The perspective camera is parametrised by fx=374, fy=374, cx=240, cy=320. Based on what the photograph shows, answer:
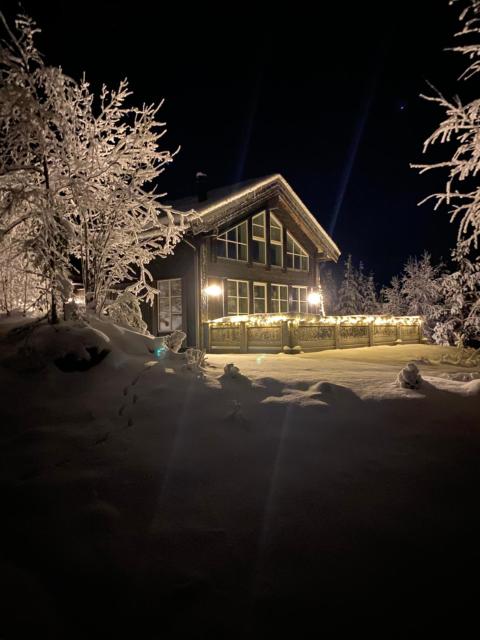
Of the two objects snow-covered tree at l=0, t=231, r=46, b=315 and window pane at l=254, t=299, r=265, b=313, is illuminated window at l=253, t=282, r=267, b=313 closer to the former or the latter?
window pane at l=254, t=299, r=265, b=313

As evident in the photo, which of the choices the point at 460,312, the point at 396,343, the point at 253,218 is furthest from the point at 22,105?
the point at 460,312

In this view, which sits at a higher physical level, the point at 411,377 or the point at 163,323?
the point at 163,323

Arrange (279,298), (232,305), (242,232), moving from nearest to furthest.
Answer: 1. (232,305)
2. (242,232)
3. (279,298)

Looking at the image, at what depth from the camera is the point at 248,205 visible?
62.1ft

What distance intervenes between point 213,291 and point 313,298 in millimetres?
8375

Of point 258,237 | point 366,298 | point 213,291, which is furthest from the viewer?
point 366,298

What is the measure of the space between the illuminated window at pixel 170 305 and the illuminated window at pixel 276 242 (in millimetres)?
6406

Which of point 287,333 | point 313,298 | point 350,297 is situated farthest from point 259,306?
point 350,297

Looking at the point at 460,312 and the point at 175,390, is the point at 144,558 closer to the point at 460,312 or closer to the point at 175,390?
the point at 175,390

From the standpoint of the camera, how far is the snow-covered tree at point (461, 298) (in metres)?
20.8

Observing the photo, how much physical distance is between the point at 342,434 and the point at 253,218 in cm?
1757

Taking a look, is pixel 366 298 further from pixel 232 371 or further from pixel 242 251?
pixel 232 371

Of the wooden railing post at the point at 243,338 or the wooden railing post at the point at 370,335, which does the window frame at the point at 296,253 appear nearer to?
the wooden railing post at the point at 370,335

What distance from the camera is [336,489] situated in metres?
3.03
